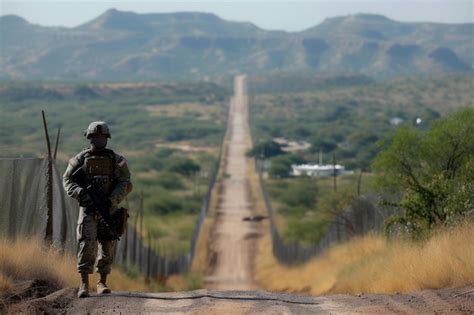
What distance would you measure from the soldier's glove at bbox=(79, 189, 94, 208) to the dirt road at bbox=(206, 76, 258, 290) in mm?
20688

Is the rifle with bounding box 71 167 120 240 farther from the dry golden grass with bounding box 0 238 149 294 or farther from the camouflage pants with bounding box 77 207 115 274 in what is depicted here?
the dry golden grass with bounding box 0 238 149 294

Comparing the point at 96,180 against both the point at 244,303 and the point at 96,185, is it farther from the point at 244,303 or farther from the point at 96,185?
the point at 244,303

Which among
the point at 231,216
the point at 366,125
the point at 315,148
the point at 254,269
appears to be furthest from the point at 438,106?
the point at 254,269

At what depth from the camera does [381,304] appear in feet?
38.5

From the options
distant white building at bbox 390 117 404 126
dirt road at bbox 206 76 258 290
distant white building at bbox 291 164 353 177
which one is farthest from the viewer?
distant white building at bbox 390 117 404 126

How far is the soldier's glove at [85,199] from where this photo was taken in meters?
12.2

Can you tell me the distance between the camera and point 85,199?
40.0 feet

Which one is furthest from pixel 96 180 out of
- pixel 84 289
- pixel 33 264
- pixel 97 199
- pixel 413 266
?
pixel 413 266

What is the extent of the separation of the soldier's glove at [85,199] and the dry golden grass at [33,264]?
1.27 m

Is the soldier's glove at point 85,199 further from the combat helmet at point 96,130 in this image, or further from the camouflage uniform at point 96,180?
the combat helmet at point 96,130

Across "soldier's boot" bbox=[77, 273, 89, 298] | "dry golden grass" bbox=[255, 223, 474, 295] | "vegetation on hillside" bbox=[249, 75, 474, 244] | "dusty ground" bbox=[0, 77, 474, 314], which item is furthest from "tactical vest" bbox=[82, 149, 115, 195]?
"vegetation on hillside" bbox=[249, 75, 474, 244]

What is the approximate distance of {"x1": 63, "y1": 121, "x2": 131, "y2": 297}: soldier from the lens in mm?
12297

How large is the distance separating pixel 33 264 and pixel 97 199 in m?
1.83

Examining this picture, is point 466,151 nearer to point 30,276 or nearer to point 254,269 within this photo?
point 30,276
